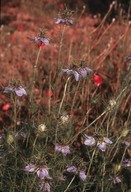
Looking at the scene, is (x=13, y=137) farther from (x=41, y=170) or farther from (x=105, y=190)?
(x=105, y=190)

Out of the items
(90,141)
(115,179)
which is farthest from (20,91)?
(115,179)

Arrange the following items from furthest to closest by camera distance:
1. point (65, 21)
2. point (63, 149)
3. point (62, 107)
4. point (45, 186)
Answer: point (62, 107), point (65, 21), point (63, 149), point (45, 186)

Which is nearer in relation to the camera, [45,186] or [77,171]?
[45,186]

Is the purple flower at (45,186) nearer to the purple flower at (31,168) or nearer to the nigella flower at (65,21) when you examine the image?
the purple flower at (31,168)

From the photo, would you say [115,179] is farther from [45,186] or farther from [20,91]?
[20,91]

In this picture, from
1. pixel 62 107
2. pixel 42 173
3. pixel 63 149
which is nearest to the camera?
pixel 42 173

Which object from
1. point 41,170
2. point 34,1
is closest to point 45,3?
point 34,1

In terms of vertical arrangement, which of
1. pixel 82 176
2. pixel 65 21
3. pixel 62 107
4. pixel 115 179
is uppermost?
pixel 65 21

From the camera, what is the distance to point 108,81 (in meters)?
4.46

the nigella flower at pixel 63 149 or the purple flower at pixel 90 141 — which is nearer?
the purple flower at pixel 90 141

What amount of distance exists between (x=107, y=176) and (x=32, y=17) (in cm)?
430

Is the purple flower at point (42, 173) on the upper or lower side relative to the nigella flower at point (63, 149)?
upper

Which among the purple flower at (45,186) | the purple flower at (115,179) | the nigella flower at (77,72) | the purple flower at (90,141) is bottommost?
the purple flower at (115,179)

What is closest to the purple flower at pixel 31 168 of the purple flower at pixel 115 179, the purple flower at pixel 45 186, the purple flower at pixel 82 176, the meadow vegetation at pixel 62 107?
the meadow vegetation at pixel 62 107
